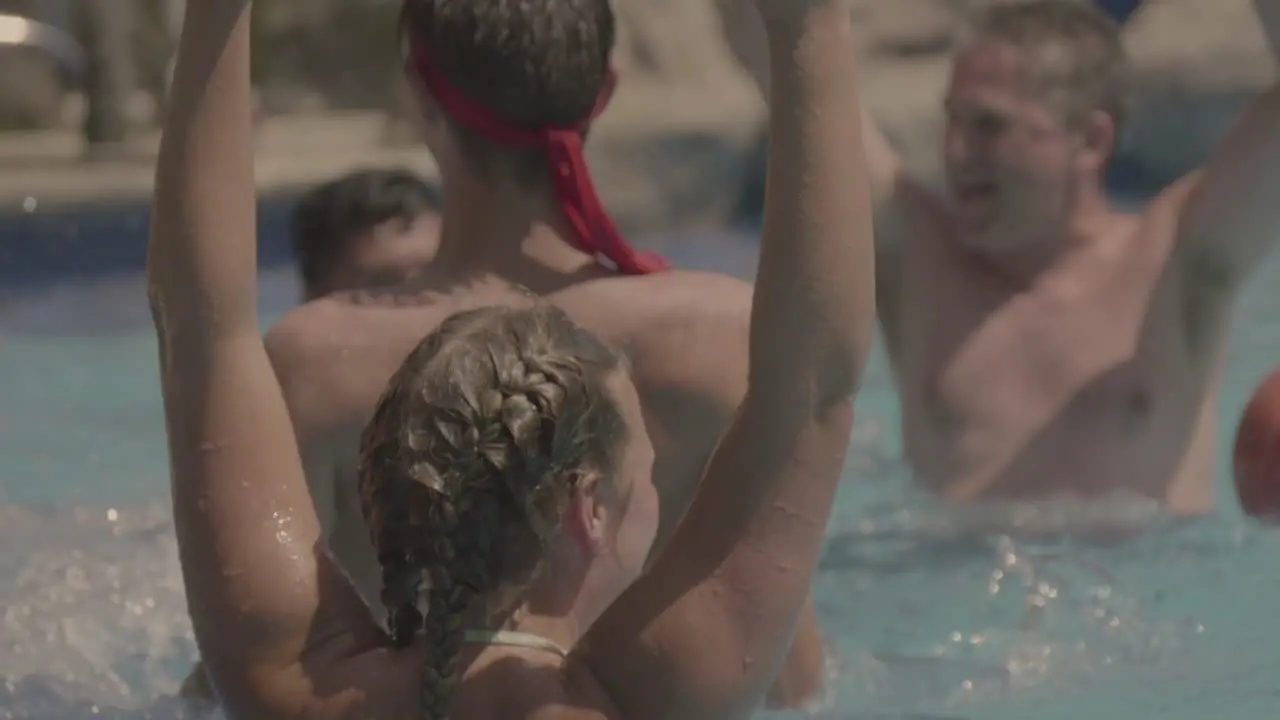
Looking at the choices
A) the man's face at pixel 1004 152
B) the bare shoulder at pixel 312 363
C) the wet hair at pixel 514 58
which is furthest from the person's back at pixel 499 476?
the man's face at pixel 1004 152

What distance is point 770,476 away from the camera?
5.80ft

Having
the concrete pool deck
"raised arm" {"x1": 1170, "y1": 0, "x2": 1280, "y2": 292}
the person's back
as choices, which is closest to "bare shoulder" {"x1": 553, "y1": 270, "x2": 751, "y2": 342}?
the person's back

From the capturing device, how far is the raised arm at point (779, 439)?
1698 mm

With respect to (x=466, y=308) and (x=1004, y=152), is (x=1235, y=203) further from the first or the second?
(x=466, y=308)

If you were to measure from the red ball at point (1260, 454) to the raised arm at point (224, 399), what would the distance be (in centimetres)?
240

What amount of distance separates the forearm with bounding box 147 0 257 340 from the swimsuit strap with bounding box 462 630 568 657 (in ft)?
1.13

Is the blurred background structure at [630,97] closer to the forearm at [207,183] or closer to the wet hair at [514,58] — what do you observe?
the wet hair at [514,58]

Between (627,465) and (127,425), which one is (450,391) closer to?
(627,465)

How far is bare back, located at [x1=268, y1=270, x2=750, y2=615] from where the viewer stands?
2449mm

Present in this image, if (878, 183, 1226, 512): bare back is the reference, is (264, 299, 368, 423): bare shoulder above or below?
above

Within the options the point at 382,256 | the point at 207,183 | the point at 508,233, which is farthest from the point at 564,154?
the point at 382,256

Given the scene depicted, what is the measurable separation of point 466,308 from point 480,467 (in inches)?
28.4

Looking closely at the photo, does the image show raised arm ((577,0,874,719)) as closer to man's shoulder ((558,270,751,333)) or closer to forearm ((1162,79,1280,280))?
man's shoulder ((558,270,751,333))

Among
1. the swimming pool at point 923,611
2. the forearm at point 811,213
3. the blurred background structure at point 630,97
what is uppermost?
the forearm at point 811,213
